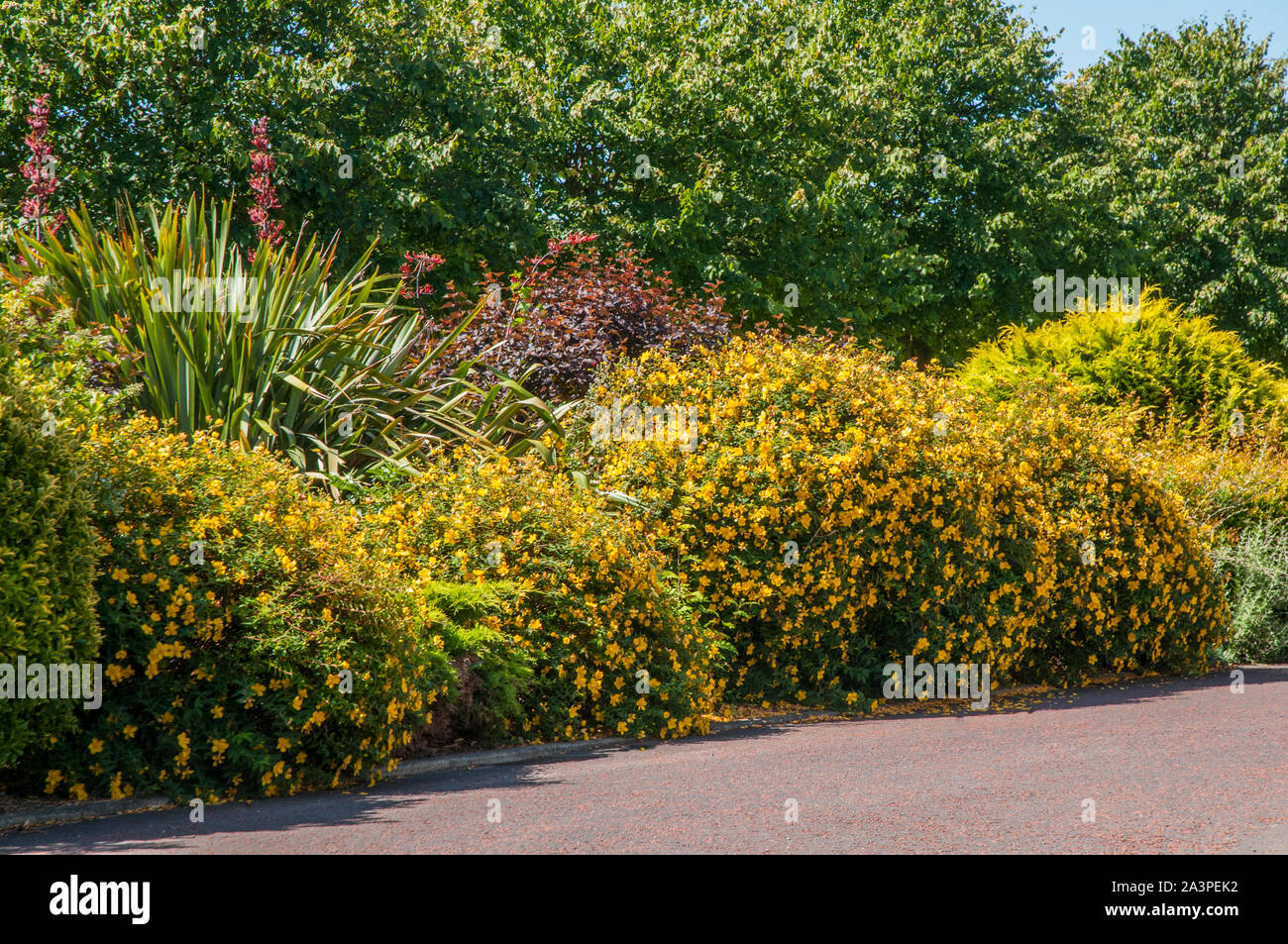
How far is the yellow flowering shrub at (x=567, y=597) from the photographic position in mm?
6781

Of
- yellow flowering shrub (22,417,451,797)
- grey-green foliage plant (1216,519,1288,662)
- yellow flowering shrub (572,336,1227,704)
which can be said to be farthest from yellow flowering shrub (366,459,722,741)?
grey-green foliage plant (1216,519,1288,662)

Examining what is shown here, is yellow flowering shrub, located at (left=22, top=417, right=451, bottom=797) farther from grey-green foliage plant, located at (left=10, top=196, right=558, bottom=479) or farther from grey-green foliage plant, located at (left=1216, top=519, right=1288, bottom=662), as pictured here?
grey-green foliage plant, located at (left=1216, top=519, right=1288, bottom=662)

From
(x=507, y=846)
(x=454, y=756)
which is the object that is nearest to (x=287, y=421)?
(x=454, y=756)

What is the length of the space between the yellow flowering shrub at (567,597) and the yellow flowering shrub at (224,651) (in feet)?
3.54

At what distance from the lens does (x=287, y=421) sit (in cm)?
833

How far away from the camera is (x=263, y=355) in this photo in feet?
27.4

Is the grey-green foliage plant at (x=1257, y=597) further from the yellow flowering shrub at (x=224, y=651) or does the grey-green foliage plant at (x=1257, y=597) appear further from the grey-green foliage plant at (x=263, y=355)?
the yellow flowering shrub at (x=224, y=651)

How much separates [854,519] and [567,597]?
88.0 inches

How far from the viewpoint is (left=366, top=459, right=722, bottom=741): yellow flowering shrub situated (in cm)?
678

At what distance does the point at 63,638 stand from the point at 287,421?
3.66 metres

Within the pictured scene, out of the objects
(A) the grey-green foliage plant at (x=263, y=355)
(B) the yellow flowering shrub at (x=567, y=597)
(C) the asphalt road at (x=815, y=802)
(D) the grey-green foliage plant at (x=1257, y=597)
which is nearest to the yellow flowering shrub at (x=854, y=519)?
(B) the yellow flowering shrub at (x=567, y=597)

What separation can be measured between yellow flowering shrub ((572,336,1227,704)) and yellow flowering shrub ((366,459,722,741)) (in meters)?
0.81

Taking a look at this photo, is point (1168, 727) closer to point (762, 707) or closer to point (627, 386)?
point (762, 707)

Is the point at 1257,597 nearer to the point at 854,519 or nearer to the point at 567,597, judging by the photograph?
the point at 854,519
